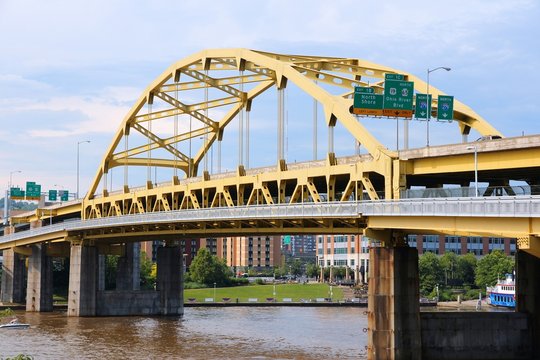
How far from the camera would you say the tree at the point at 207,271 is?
170000 millimetres

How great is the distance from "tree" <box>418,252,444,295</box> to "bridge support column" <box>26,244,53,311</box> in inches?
2715

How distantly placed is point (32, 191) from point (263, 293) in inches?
1822

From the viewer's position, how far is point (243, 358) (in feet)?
200

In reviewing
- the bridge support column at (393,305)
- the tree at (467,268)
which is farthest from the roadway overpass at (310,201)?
the tree at (467,268)

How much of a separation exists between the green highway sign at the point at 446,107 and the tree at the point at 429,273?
320ft

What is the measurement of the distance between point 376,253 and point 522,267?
11.3 m

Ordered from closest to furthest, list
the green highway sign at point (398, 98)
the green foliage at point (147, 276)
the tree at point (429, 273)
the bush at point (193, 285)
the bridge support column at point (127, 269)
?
the green highway sign at point (398, 98), the bridge support column at point (127, 269), the green foliage at point (147, 276), the tree at point (429, 273), the bush at point (193, 285)

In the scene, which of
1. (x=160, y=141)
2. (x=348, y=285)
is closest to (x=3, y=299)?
(x=160, y=141)

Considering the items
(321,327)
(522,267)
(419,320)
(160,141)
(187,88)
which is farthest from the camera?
(160,141)

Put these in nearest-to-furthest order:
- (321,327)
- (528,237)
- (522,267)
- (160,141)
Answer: (528,237), (522,267), (321,327), (160,141)

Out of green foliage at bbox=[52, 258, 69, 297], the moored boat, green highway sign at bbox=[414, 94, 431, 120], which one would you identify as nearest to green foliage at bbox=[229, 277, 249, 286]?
green foliage at bbox=[52, 258, 69, 297]

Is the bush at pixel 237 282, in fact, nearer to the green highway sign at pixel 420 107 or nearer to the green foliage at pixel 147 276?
the green foliage at pixel 147 276

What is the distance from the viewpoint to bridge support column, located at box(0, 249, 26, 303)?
4990 inches

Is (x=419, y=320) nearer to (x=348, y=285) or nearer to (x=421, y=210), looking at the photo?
(x=421, y=210)
